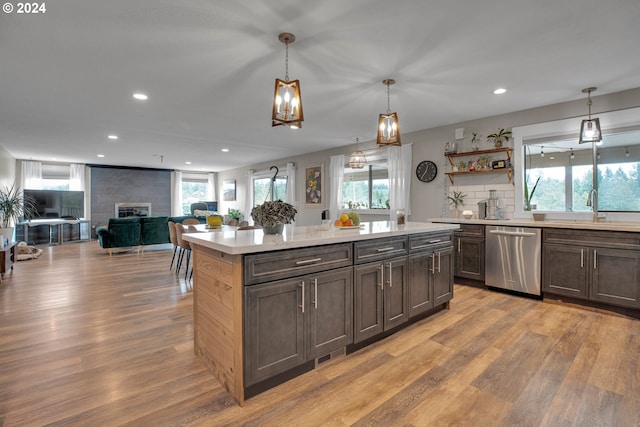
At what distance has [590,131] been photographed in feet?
11.8

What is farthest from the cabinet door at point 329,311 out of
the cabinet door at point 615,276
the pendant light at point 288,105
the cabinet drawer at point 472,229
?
the cabinet door at point 615,276

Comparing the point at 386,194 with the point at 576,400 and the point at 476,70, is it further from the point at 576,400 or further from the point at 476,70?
the point at 576,400

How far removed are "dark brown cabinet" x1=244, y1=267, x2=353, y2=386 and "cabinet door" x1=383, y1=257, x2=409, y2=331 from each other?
0.42 m

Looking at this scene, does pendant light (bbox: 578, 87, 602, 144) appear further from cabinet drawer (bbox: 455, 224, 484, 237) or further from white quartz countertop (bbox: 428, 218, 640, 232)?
cabinet drawer (bbox: 455, 224, 484, 237)

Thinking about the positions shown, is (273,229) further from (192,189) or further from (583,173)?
(192,189)

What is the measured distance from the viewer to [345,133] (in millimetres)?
5832

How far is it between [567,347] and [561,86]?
2.79m

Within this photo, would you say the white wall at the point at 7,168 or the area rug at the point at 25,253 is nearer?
the area rug at the point at 25,253

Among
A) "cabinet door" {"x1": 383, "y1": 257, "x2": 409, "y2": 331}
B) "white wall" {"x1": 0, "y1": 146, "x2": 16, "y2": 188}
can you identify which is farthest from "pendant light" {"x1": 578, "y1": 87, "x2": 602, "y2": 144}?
"white wall" {"x1": 0, "y1": 146, "x2": 16, "y2": 188}

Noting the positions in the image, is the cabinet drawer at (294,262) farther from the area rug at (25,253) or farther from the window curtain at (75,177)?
the window curtain at (75,177)

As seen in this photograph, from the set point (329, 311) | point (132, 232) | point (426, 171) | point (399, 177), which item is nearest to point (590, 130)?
point (426, 171)

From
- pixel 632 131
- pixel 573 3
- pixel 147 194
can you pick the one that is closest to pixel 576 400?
pixel 573 3

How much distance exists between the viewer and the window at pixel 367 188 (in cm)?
651

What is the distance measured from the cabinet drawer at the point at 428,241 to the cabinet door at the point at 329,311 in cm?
85
